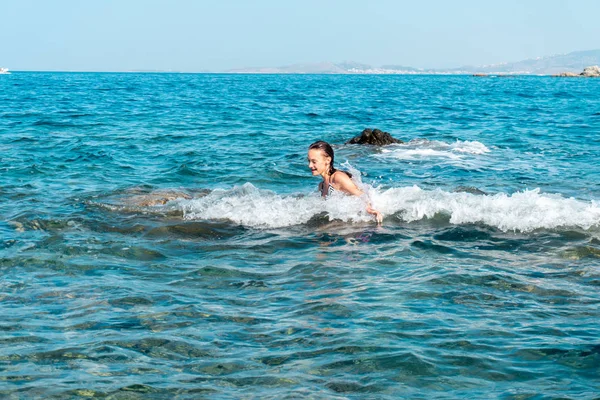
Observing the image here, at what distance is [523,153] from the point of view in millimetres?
18484

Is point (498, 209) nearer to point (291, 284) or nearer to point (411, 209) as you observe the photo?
point (411, 209)

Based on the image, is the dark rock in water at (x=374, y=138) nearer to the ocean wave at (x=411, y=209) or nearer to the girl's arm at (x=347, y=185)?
the ocean wave at (x=411, y=209)

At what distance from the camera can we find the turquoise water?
458cm

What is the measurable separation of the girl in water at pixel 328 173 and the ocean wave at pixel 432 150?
7653 millimetres

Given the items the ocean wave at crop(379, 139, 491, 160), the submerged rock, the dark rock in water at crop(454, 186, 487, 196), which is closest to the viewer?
the submerged rock

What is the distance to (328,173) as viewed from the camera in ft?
31.7

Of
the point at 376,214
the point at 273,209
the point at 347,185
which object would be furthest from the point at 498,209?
the point at 273,209

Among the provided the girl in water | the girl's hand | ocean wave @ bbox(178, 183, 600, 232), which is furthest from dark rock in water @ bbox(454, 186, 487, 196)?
the girl's hand

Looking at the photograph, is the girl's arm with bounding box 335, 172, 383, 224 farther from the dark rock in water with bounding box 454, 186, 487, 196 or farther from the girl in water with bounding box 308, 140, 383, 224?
the dark rock in water with bounding box 454, 186, 487, 196

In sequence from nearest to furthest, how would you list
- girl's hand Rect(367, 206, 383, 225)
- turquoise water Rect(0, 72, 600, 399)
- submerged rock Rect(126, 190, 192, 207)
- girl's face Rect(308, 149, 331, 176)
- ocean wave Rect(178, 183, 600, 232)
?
1. turquoise water Rect(0, 72, 600, 399)
2. girl's face Rect(308, 149, 331, 176)
3. ocean wave Rect(178, 183, 600, 232)
4. girl's hand Rect(367, 206, 383, 225)
5. submerged rock Rect(126, 190, 192, 207)

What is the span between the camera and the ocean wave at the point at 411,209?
358 inches

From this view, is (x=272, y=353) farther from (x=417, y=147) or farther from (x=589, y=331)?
(x=417, y=147)

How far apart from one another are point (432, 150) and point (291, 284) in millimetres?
12663

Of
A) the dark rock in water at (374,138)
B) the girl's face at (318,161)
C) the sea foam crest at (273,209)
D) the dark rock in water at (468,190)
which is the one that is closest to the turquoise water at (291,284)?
the sea foam crest at (273,209)
